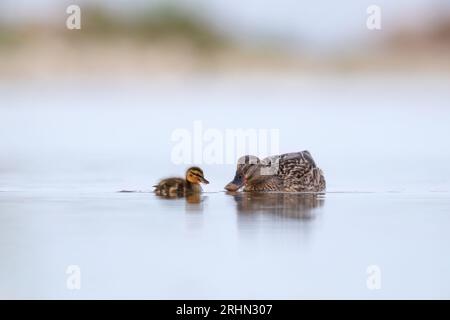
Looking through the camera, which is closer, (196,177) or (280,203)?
(280,203)

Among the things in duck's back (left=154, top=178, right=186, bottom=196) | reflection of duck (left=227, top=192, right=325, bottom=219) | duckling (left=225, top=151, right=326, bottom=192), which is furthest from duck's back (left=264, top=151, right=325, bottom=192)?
duck's back (left=154, top=178, right=186, bottom=196)

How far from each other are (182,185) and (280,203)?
84 centimetres

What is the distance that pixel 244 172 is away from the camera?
9.67m

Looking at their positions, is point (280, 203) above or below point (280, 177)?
below

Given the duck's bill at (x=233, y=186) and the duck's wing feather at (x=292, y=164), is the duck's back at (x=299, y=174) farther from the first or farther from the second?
the duck's bill at (x=233, y=186)

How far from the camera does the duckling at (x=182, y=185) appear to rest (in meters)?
9.16

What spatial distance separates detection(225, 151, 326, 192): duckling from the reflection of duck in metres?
0.13

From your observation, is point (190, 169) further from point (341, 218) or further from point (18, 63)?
point (18, 63)

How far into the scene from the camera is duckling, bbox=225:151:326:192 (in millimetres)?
9539

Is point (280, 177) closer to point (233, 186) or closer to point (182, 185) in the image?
point (233, 186)

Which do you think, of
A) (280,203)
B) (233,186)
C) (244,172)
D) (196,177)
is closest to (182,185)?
(196,177)

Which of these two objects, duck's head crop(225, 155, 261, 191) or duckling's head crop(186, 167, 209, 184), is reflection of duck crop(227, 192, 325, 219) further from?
duckling's head crop(186, 167, 209, 184)

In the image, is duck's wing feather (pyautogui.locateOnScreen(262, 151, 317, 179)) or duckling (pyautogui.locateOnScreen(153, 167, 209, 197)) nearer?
duckling (pyautogui.locateOnScreen(153, 167, 209, 197))
